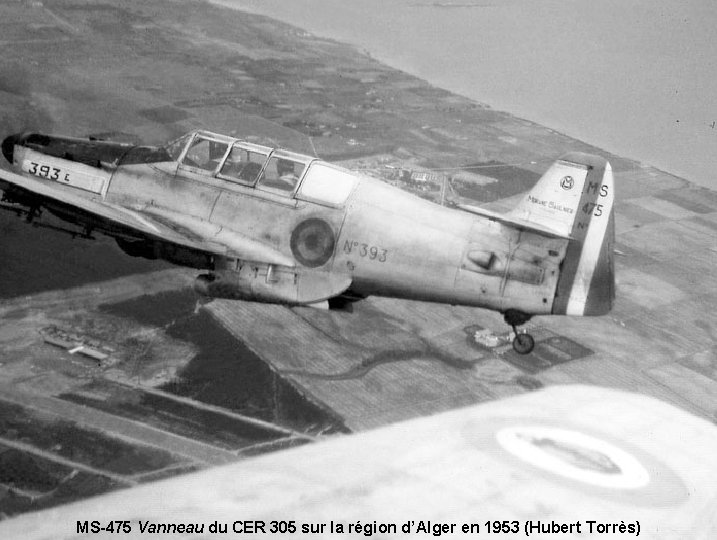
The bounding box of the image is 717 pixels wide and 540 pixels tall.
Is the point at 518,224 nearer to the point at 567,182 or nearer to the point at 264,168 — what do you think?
the point at 567,182

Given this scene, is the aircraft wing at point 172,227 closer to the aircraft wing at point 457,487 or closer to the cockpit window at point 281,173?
the cockpit window at point 281,173

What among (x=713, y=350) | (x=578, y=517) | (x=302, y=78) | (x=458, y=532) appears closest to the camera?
(x=458, y=532)

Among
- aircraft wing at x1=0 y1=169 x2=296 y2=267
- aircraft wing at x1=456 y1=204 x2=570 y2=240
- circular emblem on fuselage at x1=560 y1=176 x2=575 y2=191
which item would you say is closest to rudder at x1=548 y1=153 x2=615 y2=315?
circular emblem on fuselage at x1=560 y1=176 x2=575 y2=191

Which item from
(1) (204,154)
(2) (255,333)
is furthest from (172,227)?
(2) (255,333)

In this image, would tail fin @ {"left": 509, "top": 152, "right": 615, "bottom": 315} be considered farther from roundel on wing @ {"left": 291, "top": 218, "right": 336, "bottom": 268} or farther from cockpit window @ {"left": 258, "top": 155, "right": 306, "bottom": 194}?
cockpit window @ {"left": 258, "top": 155, "right": 306, "bottom": 194}

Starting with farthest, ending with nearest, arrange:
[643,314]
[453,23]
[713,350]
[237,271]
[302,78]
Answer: [453,23], [302,78], [643,314], [713,350], [237,271]

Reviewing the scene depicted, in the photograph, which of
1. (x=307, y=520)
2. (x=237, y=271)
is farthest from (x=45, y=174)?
(x=307, y=520)

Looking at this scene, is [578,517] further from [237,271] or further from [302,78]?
[302,78]
